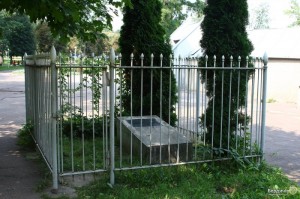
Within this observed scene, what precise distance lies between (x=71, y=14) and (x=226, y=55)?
9.89 feet

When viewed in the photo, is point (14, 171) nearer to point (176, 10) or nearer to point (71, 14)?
point (71, 14)

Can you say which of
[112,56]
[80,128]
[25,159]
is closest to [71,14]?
[112,56]

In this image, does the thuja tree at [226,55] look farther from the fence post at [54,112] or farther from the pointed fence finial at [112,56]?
the fence post at [54,112]

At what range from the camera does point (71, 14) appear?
15.3 feet

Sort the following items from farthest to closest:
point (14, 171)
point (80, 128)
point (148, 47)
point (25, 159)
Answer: point (80, 128) < point (148, 47) < point (25, 159) < point (14, 171)

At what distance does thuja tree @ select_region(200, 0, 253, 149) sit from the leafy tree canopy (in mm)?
1772

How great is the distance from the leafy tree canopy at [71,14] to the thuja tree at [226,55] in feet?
5.81

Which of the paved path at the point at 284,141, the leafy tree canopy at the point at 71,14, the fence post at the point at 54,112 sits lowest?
the paved path at the point at 284,141

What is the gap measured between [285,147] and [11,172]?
592 cm

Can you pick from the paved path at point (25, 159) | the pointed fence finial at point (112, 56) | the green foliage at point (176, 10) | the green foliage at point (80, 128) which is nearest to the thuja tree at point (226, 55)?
the paved path at point (25, 159)

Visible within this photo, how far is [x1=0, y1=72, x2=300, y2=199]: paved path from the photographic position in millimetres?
5260

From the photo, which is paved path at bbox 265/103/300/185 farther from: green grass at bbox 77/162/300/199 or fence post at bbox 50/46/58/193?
fence post at bbox 50/46/58/193

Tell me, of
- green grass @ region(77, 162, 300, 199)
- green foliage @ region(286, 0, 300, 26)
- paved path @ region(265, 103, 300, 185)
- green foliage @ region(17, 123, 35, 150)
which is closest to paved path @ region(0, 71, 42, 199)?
green foliage @ region(17, 123, 35, 150)

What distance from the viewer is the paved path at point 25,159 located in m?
5.26
